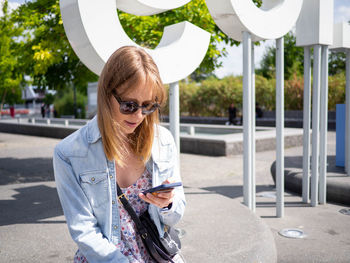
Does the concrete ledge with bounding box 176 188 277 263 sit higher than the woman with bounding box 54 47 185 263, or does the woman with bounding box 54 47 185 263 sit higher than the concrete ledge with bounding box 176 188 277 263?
the woman with bounding box 54 47 185 263

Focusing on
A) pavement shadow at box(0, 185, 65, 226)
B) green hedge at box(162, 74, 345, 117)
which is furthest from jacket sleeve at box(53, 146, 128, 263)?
green hedge at box(162, 74, 345, 117)

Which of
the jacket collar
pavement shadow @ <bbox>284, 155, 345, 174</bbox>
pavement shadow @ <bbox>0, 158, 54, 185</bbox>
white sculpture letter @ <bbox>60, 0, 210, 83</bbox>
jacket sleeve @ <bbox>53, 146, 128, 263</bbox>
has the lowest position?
pavement shadow @ <bbox>0, 158, 54, 185</bbox>

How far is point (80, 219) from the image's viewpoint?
63.5 inches

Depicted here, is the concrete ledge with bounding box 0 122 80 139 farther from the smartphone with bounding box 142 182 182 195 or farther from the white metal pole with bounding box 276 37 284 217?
the smartphone with bounding box 142 182 182 195

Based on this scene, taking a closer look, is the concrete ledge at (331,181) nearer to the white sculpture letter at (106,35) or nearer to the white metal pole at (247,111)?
the white metal pole at (247,111)

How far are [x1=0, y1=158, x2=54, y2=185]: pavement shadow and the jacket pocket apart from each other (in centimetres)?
629

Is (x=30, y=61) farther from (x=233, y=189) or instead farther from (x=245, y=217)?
(x=245, y=217)

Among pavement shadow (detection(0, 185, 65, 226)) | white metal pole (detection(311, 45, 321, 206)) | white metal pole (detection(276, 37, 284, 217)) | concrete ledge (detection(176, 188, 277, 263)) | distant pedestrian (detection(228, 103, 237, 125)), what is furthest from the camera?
distant pedestrian (detection(228, 103, 237, 125))

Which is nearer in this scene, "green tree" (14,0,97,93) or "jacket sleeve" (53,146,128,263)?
"jacket sleeve" (53,146,128,263)

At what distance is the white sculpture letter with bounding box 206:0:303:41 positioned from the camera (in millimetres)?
3781

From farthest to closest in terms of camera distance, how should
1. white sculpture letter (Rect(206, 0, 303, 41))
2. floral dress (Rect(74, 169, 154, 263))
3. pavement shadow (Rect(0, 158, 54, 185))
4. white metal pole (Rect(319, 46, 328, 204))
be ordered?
pavement shadow (Rect(0, 158, 54, 185)) → white metal pole (Rect(319, 46, 328, 204)) → white sculpture letter (Rect(206, 0, 303, 41)) → floral dress (Rect(74, 169, 154, 263))

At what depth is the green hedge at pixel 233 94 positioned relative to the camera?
2298cm

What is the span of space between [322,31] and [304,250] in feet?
10.2

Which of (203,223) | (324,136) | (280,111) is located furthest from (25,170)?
(324,136)
